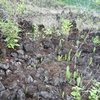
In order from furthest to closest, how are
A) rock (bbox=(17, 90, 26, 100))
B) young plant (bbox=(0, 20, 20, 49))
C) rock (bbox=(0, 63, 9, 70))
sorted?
young plant (bbox=(0, 20, 20, 49)) < rock (bbox=(0, 63, 9, 70)) < rock (bbox=(17, 90, 26, 100))

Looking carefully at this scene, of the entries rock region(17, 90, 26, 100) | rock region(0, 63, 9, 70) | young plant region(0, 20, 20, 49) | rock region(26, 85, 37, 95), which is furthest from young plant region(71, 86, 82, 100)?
young plant region(0, 20, 20, 49)

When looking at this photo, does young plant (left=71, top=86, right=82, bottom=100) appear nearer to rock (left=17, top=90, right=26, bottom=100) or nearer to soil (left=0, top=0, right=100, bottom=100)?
soil (left=0, top=0, right=100, bottom=100)

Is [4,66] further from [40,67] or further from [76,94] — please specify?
[76,94]

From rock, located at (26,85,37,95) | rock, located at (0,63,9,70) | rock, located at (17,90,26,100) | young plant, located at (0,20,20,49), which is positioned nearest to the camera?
rock, located at (17,90,26,100)

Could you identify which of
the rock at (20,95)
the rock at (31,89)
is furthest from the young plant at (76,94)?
the rock at (20,95)

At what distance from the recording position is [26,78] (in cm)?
372

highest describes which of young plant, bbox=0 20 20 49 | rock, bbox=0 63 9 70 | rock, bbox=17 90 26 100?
young plant, bbox=0 20 20 49

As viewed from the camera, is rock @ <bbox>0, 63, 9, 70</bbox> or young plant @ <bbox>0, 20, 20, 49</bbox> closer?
rock @ <bbox>0, 63, 9, 70</bbox>

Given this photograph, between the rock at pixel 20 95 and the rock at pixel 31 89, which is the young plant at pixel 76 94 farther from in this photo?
the rock at pixel 20 95

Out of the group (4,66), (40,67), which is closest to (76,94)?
(40,67)

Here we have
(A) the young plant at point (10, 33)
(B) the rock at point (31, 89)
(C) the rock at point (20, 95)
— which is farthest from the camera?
(A) the young plant at point (10, 33)

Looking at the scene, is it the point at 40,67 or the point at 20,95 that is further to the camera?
the point at 40,67

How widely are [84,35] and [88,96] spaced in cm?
297

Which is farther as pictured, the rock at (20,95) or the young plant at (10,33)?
the young plant at (10,33)
